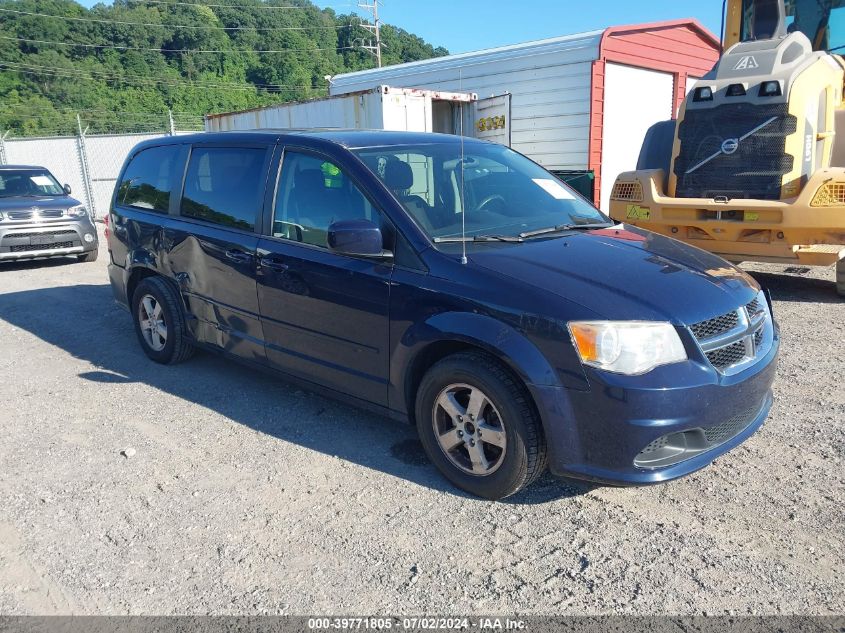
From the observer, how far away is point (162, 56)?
65.4 meters

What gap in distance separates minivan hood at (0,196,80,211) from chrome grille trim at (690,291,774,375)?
10748 millimetres

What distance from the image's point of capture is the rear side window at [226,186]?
172 inches

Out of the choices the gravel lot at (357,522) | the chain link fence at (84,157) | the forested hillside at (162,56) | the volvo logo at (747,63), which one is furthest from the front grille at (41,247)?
the forested hillside at (162,56)

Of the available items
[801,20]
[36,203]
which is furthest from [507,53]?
[36,203]

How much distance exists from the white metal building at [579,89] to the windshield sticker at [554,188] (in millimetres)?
A: 7543

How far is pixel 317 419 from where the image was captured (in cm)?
434

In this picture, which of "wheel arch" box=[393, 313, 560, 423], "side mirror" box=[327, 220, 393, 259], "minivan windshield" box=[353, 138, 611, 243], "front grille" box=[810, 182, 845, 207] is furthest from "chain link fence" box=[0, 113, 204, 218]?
"wheel arch" box=[393, 313, 560, 423]

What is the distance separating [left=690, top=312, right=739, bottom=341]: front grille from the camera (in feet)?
9.64

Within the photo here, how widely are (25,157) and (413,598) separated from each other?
22.2 m

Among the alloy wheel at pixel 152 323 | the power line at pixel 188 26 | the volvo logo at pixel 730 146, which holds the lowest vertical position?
the alloy wheel at pixel 152 323

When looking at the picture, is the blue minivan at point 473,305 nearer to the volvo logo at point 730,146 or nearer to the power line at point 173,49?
the volvo logo at point 730,146

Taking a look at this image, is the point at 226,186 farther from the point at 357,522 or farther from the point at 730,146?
the point at 730,146

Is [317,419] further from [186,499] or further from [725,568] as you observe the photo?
[725,568]

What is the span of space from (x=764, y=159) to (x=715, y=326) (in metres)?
4.61
